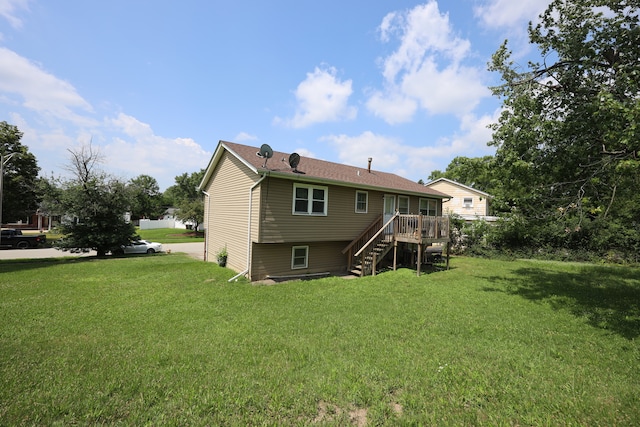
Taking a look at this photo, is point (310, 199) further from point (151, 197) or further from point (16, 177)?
point (151, 197)

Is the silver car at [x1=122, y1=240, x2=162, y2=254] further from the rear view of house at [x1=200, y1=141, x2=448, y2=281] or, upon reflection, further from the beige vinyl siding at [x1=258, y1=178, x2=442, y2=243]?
the beige vinyl siding at [x1=258, y1=178, x2=442, y2=243]

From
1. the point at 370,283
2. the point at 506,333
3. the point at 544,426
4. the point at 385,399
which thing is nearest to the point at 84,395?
the point at 385,399

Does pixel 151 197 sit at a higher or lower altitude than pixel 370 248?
higher

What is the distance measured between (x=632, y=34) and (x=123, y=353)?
12.4m

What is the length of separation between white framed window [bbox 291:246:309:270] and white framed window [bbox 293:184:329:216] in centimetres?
164

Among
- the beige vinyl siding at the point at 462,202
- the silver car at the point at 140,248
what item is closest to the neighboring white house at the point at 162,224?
the silver car at the point at 140,248

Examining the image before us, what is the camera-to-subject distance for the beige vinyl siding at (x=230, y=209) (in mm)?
11156

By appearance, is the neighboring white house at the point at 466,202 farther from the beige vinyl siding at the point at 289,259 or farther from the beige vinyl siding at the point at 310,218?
the beige vinyl siding at the point at 289,259

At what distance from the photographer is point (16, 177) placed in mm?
24609

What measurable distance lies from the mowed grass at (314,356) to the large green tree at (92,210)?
27.7ft

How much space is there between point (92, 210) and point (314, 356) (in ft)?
59.5

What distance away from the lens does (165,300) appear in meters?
7.70

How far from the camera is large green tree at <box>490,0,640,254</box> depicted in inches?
261

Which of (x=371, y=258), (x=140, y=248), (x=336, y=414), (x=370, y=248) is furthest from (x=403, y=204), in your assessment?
(x=140, y=248)
